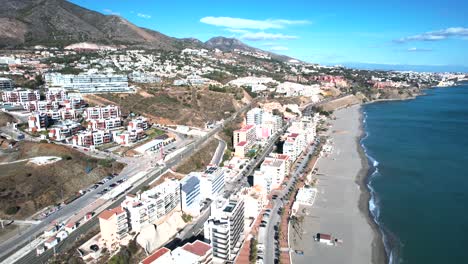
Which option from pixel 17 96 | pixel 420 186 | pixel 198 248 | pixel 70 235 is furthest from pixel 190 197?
pixel 17 96

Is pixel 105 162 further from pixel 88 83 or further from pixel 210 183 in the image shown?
pixel 88 83

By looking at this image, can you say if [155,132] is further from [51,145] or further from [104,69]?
[104,69]

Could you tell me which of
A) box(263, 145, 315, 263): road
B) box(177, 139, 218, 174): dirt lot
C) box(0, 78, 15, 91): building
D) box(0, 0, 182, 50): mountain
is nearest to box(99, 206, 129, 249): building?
box(263, 145, 315, 263): road

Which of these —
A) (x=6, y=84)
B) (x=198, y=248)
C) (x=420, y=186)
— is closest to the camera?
(x=198, y=248)

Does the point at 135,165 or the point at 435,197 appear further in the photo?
the point at 135,165

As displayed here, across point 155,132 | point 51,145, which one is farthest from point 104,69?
point 51,145

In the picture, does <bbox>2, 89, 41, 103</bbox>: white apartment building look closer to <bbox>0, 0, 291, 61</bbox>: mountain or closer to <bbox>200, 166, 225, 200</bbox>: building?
<bbox>200, 166, 225, 200</bbox>: building
